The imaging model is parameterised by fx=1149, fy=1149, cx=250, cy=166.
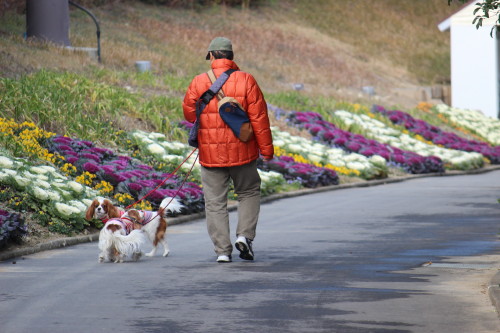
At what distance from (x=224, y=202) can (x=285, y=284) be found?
184 centimetres

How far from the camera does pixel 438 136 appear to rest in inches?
1406

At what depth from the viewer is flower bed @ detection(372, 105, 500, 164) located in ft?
112

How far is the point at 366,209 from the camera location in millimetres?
18500

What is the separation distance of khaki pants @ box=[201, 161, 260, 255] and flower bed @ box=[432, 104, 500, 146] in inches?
1134

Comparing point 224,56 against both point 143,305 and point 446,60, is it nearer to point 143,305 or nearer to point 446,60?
point 143,305

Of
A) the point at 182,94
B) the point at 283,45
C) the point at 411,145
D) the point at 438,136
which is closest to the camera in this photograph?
the point at 182,94

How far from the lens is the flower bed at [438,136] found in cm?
3403

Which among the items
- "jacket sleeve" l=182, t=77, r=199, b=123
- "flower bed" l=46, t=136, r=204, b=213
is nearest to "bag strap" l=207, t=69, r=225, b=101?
"jacket sleeve" l=182, t=77, r=199, b=123

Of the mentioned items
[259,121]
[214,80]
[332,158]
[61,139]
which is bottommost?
[332,158]

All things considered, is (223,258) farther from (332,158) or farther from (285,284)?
(332,158)

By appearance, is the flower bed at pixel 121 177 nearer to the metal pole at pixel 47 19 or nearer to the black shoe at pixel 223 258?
the black shoe at pixel 223 258

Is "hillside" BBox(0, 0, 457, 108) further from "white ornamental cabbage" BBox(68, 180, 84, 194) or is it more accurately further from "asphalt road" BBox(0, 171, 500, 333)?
"asphalt road" BBox(0, 171, 500, 333)

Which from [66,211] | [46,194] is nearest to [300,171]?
[46,194]

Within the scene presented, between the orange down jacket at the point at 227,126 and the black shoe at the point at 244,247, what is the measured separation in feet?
2.56
